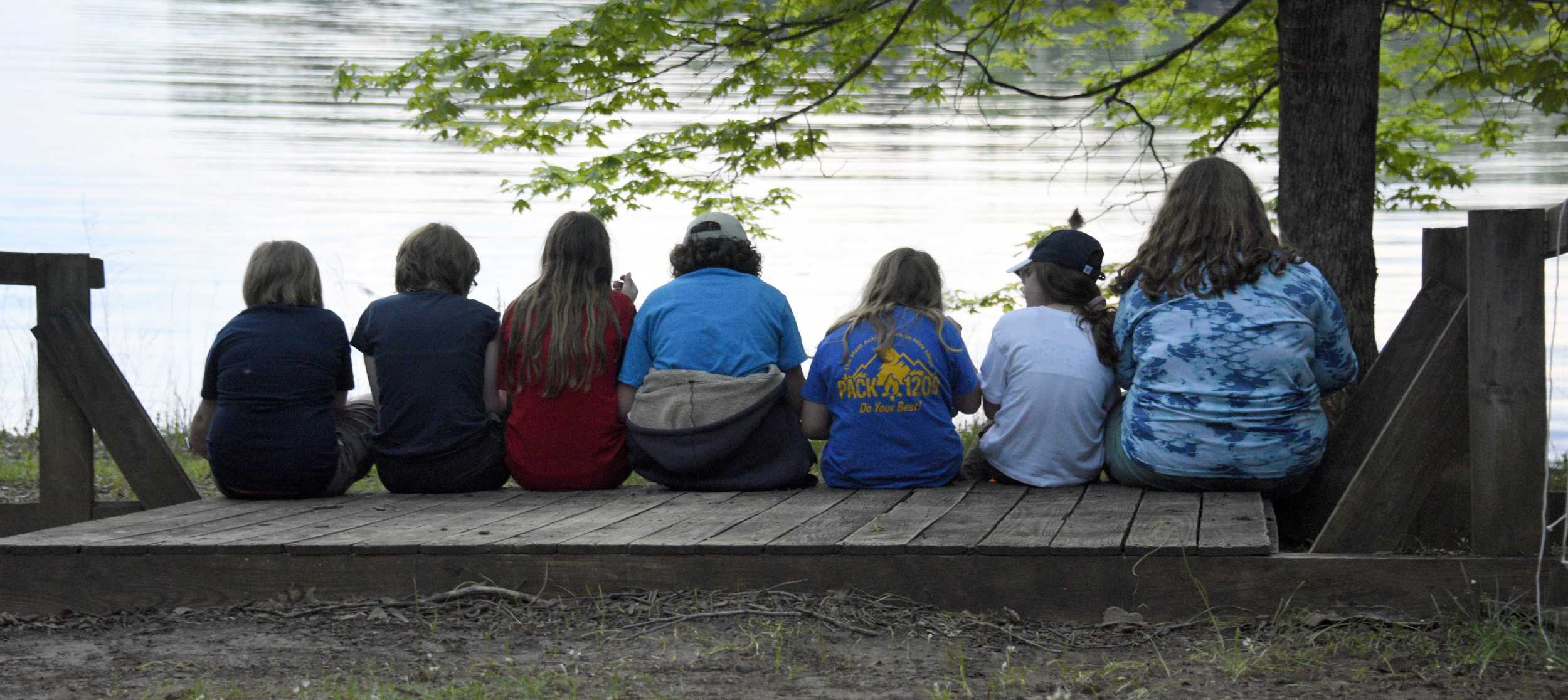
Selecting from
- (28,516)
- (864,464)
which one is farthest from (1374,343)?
(28,516)

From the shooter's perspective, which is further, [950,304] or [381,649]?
[950,304]

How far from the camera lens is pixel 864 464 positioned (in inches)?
193

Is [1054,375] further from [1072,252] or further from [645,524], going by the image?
[645,524]

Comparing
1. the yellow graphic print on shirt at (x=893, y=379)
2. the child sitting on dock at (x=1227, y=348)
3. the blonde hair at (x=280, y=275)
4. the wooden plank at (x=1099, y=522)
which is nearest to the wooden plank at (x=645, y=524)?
the yellow graphic print on shirt at (x=893, y=379)

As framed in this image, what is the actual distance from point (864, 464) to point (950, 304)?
4.28 metres

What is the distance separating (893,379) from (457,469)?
1.64 m

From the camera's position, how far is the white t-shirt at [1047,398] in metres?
4.84

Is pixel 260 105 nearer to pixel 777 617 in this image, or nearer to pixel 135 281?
pixel 135 281

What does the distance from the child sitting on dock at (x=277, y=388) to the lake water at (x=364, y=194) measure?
905 mm

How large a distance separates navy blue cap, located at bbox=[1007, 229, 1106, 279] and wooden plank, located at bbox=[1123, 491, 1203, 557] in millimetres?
844

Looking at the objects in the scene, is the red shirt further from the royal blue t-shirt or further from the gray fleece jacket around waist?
the royal blue t-shirt

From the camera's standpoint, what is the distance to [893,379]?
4.82 m

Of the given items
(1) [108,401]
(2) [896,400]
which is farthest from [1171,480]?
(1) [108,401]

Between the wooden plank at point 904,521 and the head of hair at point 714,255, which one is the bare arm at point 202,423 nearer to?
the head of hair at point 714,255
